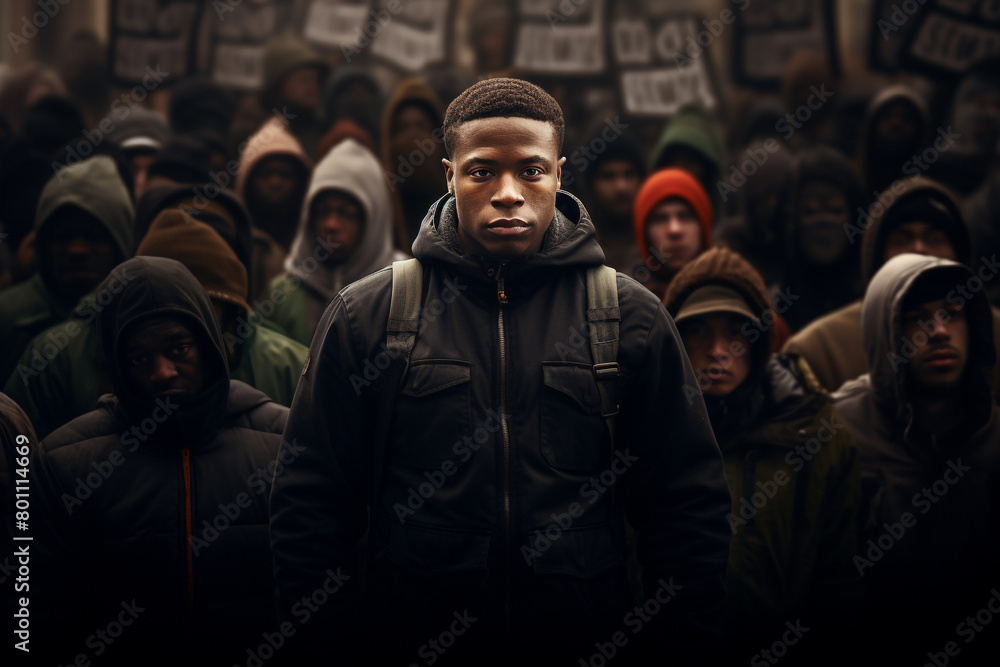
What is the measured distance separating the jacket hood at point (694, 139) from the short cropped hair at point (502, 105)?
20.7ft

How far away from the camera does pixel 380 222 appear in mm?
6891

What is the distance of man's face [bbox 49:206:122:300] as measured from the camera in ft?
17.4

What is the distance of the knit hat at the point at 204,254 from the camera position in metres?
4.65

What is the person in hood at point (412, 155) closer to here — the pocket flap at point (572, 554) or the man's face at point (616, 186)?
the man's face at point (616, 186)

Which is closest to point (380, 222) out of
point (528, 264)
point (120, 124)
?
point (120, 124)

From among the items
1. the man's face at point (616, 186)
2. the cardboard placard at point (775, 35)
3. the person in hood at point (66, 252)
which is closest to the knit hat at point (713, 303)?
the person in hood at point (66, 252)

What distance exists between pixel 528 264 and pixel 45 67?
1283 cm

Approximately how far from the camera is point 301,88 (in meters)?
10.7

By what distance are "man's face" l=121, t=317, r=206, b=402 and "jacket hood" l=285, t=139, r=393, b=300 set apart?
2.65 m

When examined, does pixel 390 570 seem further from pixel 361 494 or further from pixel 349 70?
pixel 349 70

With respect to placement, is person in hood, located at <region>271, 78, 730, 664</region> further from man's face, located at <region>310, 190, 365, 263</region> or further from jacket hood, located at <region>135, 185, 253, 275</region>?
man's face, located at <region>310, 190, 365, 263</region>

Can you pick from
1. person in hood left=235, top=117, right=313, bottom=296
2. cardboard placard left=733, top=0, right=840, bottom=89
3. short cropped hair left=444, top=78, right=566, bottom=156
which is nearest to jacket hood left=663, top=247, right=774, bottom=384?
short cropped hair left=444, top=78, right=566, bottom=156

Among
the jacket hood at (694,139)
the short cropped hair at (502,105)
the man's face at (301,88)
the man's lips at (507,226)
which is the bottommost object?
the jacket hood at (694,139)

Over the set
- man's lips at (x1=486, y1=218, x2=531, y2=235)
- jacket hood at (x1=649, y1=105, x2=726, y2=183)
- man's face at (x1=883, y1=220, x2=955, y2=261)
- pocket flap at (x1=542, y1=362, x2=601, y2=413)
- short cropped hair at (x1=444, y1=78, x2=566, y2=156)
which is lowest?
man's face at (x1=883, y1=220, x2=955, y2=261)
